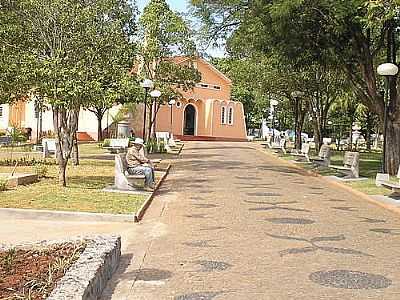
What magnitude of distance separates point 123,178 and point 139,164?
3.48ft

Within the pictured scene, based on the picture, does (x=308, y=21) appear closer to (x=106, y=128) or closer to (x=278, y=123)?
(x=106, y=128)

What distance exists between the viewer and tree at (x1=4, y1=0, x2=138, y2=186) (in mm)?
14039

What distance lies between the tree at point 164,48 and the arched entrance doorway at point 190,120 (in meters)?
24.7

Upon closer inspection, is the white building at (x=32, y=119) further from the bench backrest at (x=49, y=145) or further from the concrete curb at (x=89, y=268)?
the concrete curb at (x=89, y=268)

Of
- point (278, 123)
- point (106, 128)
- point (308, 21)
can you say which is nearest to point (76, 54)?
point (308, 21)

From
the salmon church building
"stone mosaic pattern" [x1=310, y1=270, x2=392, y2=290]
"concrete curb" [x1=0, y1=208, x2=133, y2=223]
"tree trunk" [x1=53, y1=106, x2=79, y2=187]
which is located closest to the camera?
"stone mosaic pattern" [x1=310, y1=270, x2=392, y2=290]

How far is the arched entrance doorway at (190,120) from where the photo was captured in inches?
2406

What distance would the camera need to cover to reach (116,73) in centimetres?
1719

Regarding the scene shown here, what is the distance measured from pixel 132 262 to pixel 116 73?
10689mm

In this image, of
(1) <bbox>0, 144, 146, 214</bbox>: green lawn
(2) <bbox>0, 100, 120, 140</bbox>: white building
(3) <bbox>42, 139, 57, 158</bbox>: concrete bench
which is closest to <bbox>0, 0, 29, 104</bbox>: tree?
(1) <bbox>0, 144, 146, 214</bbox>: green lawn

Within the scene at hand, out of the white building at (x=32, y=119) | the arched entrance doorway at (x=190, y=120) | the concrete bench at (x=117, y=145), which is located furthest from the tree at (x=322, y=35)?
the arched entrance doorway at (x=190, y=120)

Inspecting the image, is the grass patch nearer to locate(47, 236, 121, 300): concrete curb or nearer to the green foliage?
locate(47, 236, 121, 300): concrete curb

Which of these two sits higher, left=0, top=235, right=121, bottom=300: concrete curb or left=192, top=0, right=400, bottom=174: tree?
left=192, top=0, right=400, bottom=174: tree

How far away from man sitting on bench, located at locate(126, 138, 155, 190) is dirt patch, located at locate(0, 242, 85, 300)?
7436 mm
